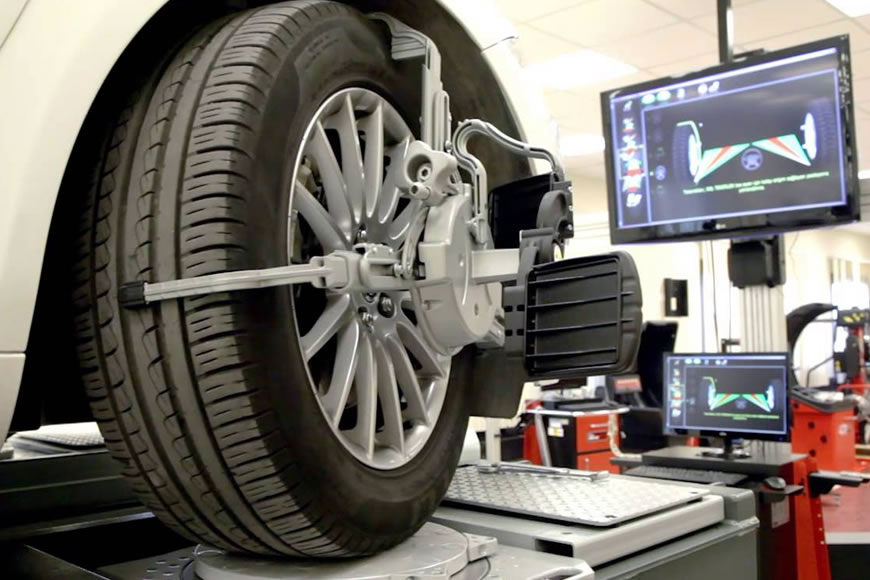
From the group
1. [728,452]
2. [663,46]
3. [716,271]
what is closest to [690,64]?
[663,46]

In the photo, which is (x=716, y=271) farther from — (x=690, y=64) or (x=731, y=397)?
(x=731, y=397)

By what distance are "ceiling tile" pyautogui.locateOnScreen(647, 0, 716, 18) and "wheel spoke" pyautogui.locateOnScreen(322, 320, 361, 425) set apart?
4664mm

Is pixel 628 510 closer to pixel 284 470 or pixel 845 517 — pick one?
pixel 284 470

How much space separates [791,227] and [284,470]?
248 cm

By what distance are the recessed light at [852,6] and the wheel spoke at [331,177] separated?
523cm

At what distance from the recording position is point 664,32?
5.74 m

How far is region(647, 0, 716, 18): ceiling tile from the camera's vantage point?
16.9 ft

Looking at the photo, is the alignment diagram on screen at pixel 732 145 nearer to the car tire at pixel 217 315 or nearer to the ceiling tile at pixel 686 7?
the ceiling tile at pixel 686 7

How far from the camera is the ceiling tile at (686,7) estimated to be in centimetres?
514

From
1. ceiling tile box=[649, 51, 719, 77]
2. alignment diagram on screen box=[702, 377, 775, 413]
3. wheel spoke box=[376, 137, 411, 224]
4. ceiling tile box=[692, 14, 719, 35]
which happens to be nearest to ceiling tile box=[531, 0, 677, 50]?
ceiling tile box=[692, 14, 719, 35]

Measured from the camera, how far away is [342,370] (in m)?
1.10

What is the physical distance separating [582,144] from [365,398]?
27.1 feet

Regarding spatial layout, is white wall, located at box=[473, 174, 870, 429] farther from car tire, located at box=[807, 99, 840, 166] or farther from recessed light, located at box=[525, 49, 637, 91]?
car tire, located at box=[807, 99, 840, 166]

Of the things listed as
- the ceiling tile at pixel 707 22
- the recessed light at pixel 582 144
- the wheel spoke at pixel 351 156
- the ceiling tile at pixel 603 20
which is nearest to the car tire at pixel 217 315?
the wheel spoke at pixel 351 156
